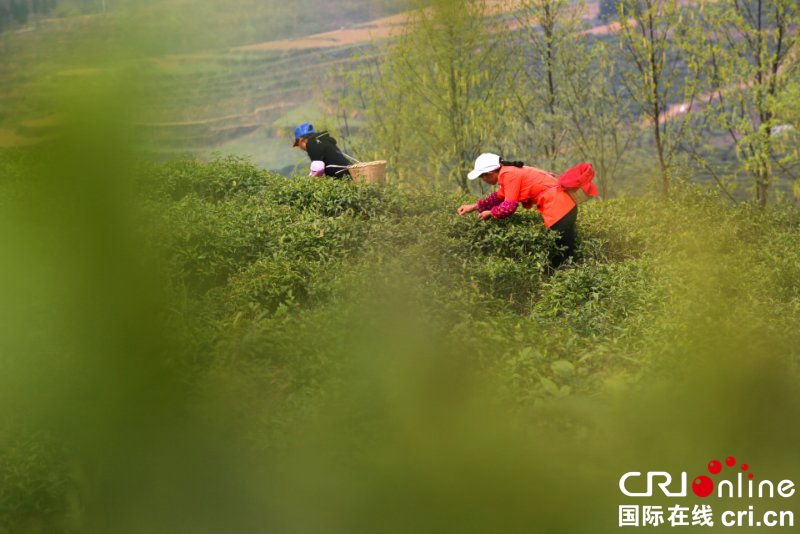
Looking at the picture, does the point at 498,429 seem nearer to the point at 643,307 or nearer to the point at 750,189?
the point at 643,307

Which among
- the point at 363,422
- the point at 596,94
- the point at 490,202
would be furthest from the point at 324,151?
the point at 363,422

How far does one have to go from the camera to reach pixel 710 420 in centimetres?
53

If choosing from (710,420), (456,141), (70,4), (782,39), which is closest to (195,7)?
(70,4)

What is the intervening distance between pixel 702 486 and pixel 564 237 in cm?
716

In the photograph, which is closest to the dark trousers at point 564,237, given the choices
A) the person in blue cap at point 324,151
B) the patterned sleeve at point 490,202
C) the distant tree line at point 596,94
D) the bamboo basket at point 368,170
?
the patterned sleeve at point 490,202

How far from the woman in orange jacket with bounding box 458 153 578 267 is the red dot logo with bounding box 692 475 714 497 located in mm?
6882

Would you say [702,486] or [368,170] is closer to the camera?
[702,486]

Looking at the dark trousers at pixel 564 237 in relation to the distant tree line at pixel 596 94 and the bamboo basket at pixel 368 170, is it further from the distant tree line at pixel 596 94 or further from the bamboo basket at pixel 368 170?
the distant tree line at pixel 596 94

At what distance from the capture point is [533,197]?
7.66 m

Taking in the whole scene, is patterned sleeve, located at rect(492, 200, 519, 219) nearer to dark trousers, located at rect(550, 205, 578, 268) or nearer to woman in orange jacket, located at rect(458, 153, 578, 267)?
woman in orange jacket, located at rect(458, 153, 578, 267)

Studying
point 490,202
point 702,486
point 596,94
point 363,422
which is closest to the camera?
point 702,486

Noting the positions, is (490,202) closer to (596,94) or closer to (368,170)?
(368,170)

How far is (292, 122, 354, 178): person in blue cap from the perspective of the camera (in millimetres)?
9969

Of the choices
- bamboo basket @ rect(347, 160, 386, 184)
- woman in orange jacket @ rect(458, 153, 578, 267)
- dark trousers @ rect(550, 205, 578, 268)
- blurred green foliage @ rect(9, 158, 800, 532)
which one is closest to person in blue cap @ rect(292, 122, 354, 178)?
bamboo basket @ rect(347, 160, 386, 184)
